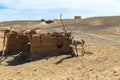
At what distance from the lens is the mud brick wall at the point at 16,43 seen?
24.1 m

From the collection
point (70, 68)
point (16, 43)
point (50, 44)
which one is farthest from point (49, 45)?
point (16, 43)

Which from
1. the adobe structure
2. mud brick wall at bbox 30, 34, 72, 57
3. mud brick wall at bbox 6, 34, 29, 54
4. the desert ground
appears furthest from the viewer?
mud brick wall at bbox 6, 34, 29, 54

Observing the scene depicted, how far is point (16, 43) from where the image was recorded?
24.4 meters

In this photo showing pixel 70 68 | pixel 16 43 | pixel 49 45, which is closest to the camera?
pixel 70 68

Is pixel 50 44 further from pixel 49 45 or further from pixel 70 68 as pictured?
pixel 70 68

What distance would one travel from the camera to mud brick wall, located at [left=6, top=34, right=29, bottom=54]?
24.1m

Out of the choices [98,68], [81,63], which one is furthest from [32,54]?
[98,68]

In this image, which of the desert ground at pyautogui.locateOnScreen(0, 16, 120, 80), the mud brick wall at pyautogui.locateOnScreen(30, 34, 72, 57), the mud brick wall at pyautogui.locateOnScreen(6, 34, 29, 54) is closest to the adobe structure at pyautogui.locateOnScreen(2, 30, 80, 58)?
the mud brick wall at pyautogui.locateOnScreen(30, 34, 72, 57)

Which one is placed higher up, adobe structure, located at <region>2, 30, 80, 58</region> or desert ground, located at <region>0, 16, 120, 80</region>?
adobe structure, located at <region>2, 30, 80, 58</region>

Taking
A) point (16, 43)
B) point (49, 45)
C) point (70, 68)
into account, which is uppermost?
point (49, 45)

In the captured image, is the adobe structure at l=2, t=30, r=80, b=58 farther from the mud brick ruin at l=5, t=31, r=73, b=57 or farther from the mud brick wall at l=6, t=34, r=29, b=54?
the mud brick wall at l=6, t=34, r=29, b=54

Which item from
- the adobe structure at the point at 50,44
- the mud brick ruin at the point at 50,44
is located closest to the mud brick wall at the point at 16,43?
the adobe structure at the point at 50,44

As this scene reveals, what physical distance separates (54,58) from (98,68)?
3.68 metres

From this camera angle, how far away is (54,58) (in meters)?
20.3
